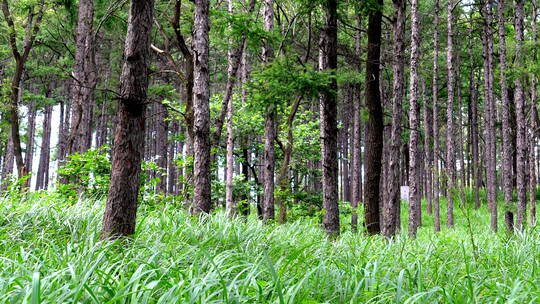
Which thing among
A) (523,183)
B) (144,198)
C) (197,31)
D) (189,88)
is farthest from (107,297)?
(523,183)

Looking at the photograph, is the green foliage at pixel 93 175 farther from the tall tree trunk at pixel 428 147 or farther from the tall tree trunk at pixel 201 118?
the tall tree trunk at pixel 428 147

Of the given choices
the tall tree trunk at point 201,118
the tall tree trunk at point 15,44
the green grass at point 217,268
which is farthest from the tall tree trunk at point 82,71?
the green grass at point 217,268

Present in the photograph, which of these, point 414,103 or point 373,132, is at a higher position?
point 414,103

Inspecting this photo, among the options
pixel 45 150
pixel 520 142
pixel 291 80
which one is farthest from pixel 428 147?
pixel 45 150

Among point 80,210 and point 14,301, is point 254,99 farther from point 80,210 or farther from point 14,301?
point 14,301

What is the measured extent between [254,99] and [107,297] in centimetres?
544

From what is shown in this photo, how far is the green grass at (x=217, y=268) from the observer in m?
2.27

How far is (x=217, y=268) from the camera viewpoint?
8.16 feet

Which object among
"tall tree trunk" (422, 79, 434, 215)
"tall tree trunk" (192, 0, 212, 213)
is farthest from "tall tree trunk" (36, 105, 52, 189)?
"tall tree trunk" (192, 0, 212, 213)

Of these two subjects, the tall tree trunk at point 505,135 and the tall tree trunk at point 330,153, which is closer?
the tall tree trunk at point 330,153

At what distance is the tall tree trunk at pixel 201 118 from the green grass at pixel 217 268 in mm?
1015

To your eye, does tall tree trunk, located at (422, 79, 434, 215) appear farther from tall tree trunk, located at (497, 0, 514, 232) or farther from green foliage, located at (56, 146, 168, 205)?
green foliage, located at (56, 146, 168, 205)

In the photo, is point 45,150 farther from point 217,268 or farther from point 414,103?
point 217,268

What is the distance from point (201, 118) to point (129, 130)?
263 centimetres
